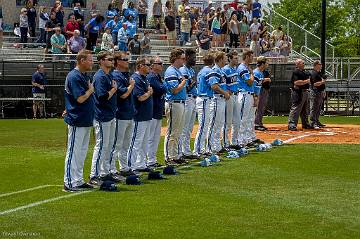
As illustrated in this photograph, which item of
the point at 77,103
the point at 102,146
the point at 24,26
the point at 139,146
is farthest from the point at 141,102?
the point at 24,26

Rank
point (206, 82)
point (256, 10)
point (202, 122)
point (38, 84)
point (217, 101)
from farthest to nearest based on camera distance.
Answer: point (256, 10) → point (38, 84) → point (217, 101) → point (202, 122) → point (206, 82)

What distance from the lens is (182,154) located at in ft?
61.6

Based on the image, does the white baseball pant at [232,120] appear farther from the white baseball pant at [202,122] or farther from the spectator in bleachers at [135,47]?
the spectator in bleachers at [135,47]

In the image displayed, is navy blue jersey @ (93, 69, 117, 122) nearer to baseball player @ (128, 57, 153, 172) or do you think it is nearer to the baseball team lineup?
the baseball team lineup

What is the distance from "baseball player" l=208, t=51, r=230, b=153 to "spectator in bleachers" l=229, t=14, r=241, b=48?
63.0 feet

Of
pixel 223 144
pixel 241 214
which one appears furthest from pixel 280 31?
pixel 241 214

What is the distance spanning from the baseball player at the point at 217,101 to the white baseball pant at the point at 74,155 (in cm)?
599

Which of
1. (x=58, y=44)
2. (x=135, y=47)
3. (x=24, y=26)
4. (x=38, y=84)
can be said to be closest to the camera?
(x=38, y=84)

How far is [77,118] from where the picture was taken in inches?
542

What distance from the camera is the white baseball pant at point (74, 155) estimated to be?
1377cm

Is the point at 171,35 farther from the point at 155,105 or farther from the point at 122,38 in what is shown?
the point at 155,105

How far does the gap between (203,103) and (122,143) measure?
13.9 ft

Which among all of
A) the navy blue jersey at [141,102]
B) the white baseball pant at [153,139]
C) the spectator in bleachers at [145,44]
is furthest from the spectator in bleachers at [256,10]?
the navy blue jersey at [141,102]

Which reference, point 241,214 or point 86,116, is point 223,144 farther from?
point 241,214
